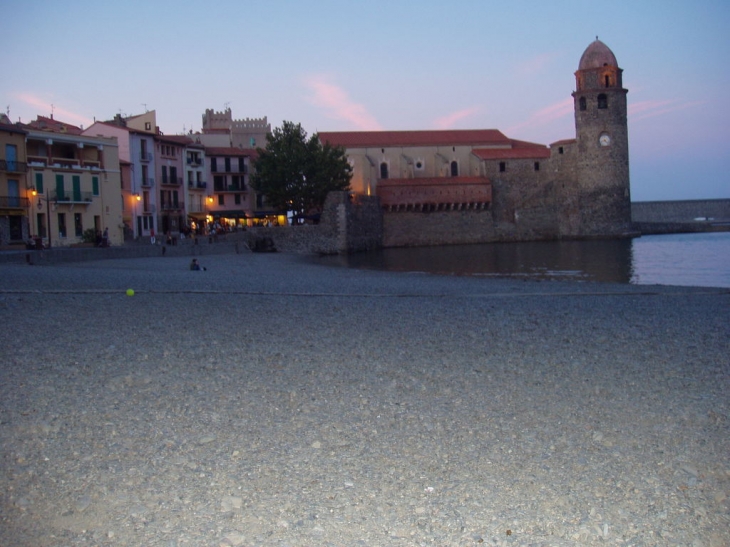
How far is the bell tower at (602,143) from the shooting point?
5478 cm

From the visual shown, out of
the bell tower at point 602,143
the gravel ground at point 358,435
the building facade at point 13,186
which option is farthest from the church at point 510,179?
the gravel ground at point 358,435

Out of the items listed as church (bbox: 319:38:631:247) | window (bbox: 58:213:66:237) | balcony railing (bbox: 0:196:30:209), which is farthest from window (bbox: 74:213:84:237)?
church (bbox: 319:38:631:247)

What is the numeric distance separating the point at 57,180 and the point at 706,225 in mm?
61657

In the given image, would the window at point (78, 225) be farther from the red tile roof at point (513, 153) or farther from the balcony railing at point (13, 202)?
the red tile roof at point (513, 153)

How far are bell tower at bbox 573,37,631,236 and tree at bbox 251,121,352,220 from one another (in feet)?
59.0

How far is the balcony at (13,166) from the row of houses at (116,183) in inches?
1.7

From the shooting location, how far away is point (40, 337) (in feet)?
23.5

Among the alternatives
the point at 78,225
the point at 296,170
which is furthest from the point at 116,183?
the point at 296,170

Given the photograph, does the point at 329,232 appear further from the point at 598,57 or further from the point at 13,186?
the point at 598,57

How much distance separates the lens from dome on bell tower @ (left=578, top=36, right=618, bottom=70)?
5484 centimetres

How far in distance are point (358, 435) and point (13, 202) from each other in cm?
3100

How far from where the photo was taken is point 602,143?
54906mm

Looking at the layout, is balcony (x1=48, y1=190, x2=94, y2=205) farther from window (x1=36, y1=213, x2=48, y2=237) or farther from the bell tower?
the bell tower

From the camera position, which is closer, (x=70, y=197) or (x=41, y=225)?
(x=41, y=225)
